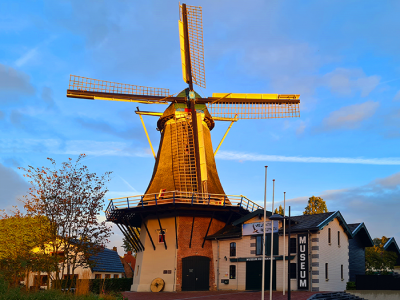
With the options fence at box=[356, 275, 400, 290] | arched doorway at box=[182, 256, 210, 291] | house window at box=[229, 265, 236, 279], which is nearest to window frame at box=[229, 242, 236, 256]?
house window at box=[229, 265, 236, 279]

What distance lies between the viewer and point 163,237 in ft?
105

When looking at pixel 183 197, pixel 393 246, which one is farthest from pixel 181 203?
pixel 393 246

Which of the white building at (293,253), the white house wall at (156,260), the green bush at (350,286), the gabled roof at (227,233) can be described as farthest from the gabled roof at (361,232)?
the white house wall at (156,260)

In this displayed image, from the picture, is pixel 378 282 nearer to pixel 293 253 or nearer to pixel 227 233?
pixel 293 253

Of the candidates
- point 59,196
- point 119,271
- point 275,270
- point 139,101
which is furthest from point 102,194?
point 119,271

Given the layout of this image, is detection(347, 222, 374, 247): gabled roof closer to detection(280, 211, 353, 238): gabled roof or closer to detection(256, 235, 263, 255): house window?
detection(280, 211, 353, 238): gabled roof

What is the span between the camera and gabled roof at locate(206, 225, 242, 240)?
31.1 m

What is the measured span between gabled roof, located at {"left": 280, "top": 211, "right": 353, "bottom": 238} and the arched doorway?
8.05 m

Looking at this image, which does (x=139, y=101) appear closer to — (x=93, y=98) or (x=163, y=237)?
(x=93, y=98)

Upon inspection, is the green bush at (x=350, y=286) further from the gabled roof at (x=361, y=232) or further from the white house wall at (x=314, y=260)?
the gabled roof at (x=361, y=232)

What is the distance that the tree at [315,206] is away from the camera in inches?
2125

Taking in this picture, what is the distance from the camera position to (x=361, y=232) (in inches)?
1372

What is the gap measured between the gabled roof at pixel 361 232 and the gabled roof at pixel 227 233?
368 inches

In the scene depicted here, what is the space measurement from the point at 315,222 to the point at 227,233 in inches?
299
